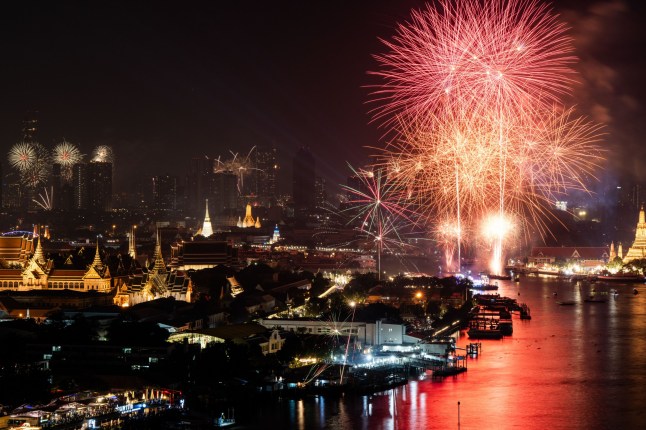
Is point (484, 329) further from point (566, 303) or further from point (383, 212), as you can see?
point (383, 212)

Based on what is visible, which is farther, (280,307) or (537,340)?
(280,307)

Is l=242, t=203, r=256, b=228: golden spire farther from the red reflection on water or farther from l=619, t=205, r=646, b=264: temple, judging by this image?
the red reflection on water

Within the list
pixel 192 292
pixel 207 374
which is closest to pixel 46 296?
pixel 192 292

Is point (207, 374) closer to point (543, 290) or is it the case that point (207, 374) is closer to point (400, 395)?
point (400, 395)

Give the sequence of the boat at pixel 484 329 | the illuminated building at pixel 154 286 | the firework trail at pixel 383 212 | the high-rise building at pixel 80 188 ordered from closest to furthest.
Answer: the boat at pixel 484 329 → the illuminated building at pixel 154 286 → the firework trail at pixel 383 212 → the high-rise building at pixel 80 188

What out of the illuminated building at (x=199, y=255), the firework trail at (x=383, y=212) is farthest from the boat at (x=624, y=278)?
the illuminated building at (x=199, y=255)

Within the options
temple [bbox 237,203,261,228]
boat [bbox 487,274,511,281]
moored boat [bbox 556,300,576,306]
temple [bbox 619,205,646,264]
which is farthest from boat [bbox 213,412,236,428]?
temple [bbox 237,203,261,228]

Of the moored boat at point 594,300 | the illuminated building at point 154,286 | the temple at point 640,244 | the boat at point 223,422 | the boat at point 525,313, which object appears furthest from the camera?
the temple at point 640,244

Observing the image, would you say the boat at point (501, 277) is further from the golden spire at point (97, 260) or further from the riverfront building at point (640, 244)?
the golden spire at point (97, 260)

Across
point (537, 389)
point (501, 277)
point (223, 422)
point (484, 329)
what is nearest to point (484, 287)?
point (501, 277)
